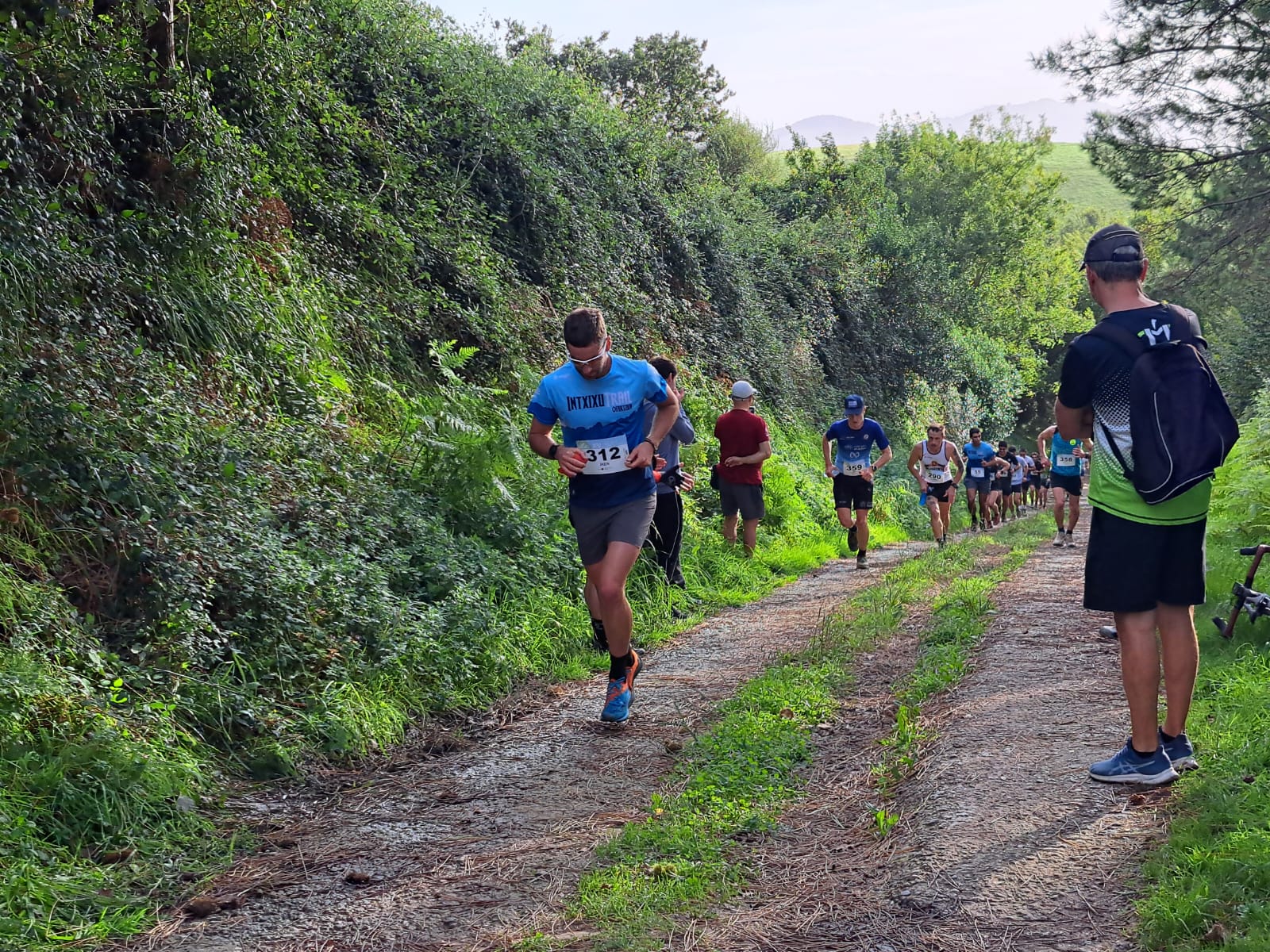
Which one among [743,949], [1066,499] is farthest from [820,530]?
[743,949]

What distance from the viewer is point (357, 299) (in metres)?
10.8

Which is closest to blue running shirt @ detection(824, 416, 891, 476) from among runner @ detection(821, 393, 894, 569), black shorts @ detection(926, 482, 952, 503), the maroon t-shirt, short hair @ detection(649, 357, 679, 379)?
runner @ detection(821, 393, 894, 569)

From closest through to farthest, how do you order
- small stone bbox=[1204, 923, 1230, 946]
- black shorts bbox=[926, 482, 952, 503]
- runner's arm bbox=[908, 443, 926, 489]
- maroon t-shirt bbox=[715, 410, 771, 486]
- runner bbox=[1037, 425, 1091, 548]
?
small stone bbox=[1204, 923, 1230, 946]
maroon t-shirt bbox=[715, 410, 771, 486]
runner bbox=[1037, 425, 1091, 548]
runner's arm bbox=[908, 443, 926, 489]
black shorts bbox=[926, 482, 952, 503]

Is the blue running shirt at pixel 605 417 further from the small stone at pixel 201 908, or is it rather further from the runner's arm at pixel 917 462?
the runner's arm at pixel 917 462

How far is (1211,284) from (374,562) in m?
19.9

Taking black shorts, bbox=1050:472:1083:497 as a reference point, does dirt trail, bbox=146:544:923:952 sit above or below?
below

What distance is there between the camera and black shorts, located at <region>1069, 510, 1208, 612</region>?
14.2ft

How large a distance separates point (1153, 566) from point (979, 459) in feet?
55.4

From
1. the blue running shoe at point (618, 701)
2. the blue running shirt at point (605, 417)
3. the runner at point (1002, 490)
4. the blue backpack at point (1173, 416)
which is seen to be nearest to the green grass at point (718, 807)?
the blue running shoe at point (618, 701)

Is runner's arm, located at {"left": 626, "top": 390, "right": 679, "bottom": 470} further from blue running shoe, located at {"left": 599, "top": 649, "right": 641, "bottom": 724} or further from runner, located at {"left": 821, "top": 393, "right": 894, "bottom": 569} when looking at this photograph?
runner, located at {"left": 821, "top": 393, "right": 894, "bottom": 569}

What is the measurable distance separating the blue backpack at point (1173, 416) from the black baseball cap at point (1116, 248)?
0.28 metres

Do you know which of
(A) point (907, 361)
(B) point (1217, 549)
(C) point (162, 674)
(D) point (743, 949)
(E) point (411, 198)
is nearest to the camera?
(D) point (743, 949)

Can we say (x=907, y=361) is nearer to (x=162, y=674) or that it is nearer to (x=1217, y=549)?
(x=1217, y=549)

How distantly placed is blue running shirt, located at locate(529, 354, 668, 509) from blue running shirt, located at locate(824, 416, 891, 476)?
27.0ft
